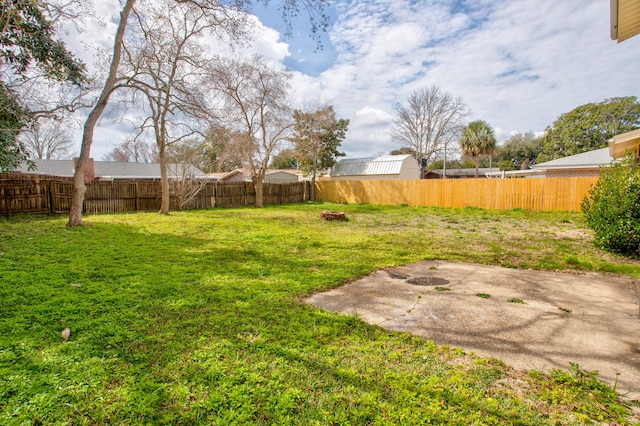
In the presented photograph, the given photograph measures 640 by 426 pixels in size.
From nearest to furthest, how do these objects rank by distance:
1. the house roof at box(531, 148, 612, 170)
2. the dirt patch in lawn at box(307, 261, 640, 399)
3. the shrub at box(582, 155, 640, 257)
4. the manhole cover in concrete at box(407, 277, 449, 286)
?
the dirt patch in lawn at box(307, 261, 640, 399), the manhole cover in concrete at box(407, 277, 449, 286), the shrub at box(582, 155, 640, 257), the house roof at box(531, 148, 612, 170)

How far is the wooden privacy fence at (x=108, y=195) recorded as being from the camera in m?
10.2

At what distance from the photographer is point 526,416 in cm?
167

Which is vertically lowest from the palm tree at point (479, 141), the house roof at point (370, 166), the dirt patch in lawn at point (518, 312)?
the dirt patch in lawn at point (518, 312)

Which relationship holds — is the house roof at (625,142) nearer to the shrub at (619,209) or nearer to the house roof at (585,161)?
the shrub at (619,209)

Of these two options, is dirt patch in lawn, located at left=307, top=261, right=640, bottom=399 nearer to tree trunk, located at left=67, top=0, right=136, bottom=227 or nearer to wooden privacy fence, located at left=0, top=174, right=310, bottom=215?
tree trunk, located at left=67, top=0, right=136, bottom=227

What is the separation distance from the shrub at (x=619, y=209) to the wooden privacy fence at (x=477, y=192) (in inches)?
285

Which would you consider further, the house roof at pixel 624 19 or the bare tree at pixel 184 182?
the bare tree at pixel 184 182

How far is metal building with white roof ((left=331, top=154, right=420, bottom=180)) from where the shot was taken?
23.9 metres

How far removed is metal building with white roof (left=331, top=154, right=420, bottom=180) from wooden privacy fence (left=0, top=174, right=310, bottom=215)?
26.3 feet

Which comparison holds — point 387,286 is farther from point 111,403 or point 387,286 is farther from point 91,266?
point 91,266

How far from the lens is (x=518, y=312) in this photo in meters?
3.10

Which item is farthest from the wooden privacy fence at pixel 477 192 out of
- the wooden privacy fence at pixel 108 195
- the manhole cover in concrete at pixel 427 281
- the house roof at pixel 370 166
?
the manhole cover in concrete at pixel 427 281

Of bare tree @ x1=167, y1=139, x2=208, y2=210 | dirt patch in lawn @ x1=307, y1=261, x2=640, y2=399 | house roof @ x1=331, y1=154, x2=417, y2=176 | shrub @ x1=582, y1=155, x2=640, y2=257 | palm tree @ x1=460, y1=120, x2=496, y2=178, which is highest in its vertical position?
palm tree @ x1=460, y1=120, x2=496, y2=178

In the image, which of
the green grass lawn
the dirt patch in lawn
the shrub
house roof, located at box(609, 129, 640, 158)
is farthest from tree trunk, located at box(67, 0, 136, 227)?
house roof, located at box(609, 129, 640, 158)
